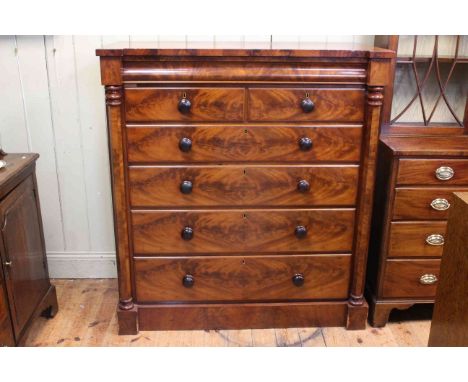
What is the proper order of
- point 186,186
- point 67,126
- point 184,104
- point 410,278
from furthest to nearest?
point 67,126 < point 410,278 < point 186,186 < point 184,104

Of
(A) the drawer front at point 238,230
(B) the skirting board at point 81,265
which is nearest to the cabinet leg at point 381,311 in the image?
(A) the drawer front at point 238,230

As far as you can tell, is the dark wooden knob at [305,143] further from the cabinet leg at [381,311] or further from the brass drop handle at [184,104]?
the cabinet leg at [381,311]

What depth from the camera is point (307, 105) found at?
183 centimetres

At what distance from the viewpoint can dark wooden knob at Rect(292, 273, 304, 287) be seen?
2.08m

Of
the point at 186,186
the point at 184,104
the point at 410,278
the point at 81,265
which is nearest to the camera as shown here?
the point at 184,104

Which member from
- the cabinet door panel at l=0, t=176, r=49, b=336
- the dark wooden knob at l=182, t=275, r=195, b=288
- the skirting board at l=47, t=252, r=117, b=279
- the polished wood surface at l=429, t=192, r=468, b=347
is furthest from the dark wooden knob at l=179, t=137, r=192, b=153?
the polished wood surface at l=429, t=192, r=468, b=347

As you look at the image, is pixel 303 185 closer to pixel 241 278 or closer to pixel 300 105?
pixel 300 105

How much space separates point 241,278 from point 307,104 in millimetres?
771

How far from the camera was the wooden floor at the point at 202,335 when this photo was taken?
6.82ft

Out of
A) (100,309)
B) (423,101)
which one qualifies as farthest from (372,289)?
(100,309)

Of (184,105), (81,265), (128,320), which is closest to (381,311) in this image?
(128,320)

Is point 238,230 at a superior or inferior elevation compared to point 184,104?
inferior

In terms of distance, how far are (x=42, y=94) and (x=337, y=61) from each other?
4.47ft
